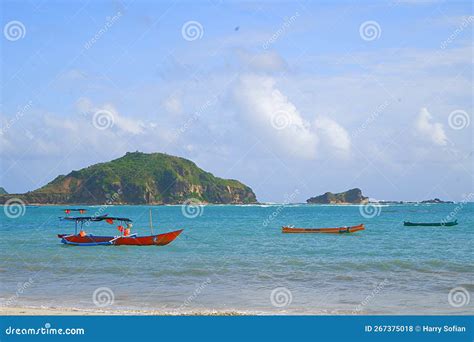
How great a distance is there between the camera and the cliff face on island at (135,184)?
160 meters

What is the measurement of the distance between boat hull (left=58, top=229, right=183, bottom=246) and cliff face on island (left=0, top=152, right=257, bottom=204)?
374 ft

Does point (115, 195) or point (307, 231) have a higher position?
point (115, 195)

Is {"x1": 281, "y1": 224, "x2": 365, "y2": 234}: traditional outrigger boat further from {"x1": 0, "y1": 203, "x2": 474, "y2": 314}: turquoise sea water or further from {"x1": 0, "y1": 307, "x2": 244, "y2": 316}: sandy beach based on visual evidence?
{"x1": 0, "y1": 307, "x2": 244, "y2": 316}: sandy beach

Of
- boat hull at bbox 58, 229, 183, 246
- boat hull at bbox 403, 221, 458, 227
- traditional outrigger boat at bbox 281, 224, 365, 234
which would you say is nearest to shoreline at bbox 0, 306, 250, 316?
boat hull at bbox 58, 229, 183, 246

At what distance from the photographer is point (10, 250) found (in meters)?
36.8

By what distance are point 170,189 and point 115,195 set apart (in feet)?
50.7

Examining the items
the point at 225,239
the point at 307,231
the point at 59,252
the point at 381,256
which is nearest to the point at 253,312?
the point at 381,256

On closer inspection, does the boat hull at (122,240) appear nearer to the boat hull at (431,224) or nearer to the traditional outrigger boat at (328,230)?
the traditional outrigger boat at (328,230)

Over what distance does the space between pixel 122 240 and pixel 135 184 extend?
126m

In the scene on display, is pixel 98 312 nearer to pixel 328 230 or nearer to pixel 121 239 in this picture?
pixel 121 239

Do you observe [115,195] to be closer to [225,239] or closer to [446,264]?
[225,239]

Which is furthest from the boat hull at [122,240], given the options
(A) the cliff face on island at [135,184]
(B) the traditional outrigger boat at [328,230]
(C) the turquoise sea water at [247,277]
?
(A) the cliff face on island at [135,184]

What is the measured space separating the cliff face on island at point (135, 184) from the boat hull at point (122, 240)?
374 ft

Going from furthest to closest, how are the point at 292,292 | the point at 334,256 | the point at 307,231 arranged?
1. the point at 307,231
2. the point at 334,256
3. the point at 292,292
